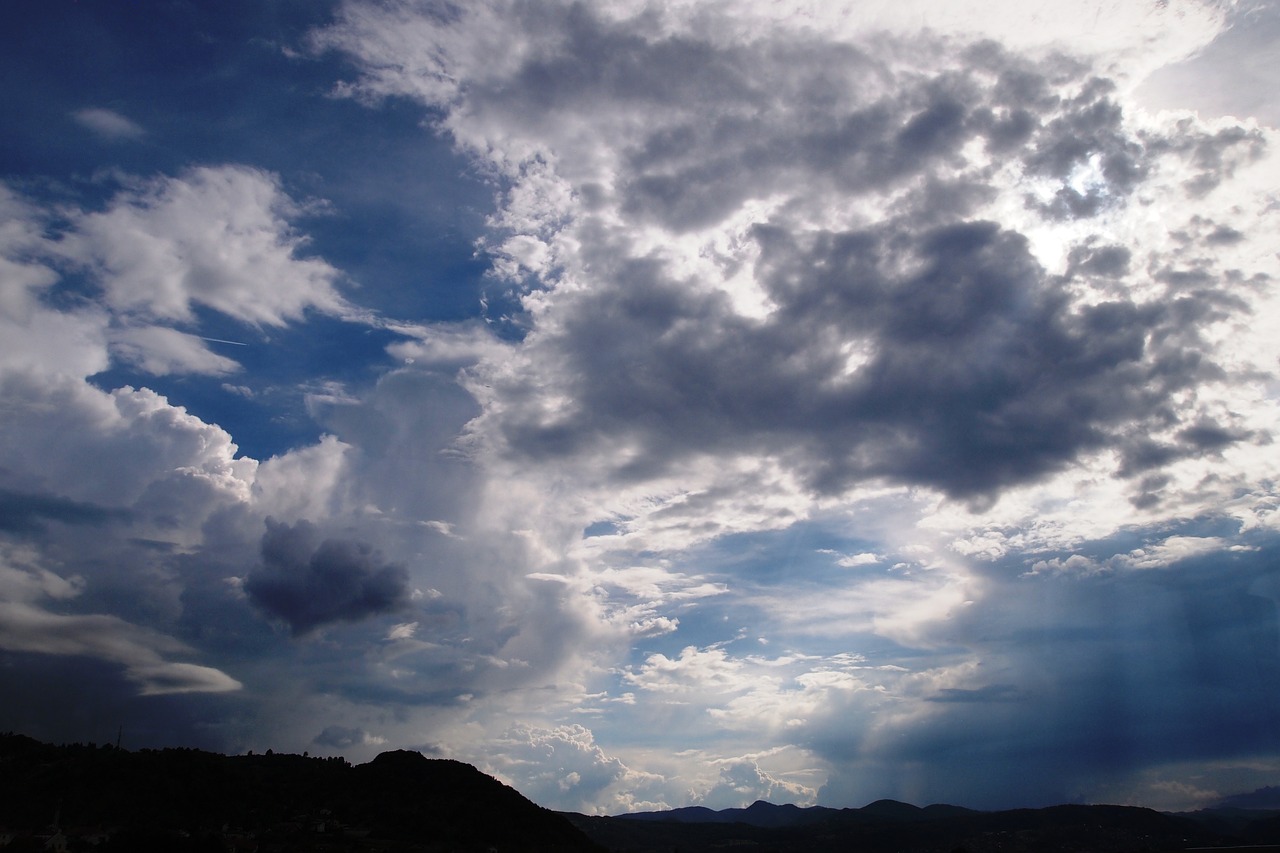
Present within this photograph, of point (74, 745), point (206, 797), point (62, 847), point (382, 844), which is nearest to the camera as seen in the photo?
point (62, 847)

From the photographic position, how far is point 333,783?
5468 inches

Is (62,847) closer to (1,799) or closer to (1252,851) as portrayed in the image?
(1,799)

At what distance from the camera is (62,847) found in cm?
9075

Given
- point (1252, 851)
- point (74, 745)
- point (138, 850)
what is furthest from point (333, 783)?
point (1252, 851)

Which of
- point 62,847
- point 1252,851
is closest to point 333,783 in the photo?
point 62,847

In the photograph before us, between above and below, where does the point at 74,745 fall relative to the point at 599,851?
above

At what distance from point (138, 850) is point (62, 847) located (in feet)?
63.2

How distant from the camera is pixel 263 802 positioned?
409ft

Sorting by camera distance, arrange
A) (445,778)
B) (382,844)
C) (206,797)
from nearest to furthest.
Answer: (382,844) < (206,797) < (445,778)

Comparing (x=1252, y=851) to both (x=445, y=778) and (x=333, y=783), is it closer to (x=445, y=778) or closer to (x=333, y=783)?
(x=445, y=778)

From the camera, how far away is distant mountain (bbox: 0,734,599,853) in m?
107

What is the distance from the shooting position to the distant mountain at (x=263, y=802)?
352 ft

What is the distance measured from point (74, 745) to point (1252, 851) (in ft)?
726

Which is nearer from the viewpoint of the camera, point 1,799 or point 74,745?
point 1,799
